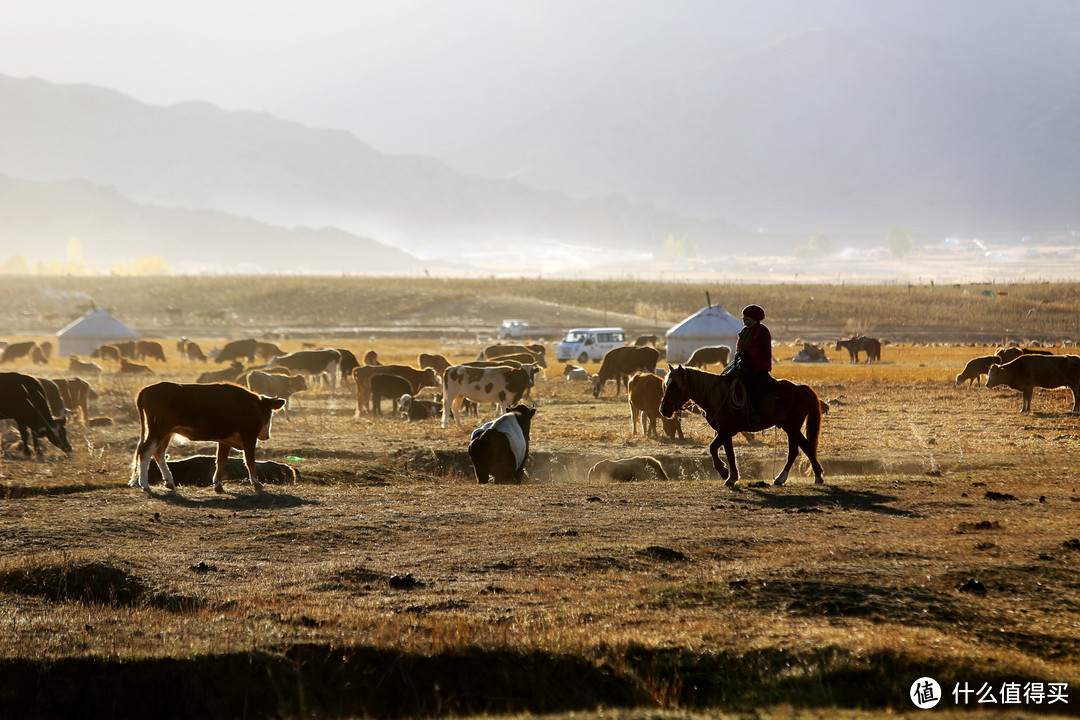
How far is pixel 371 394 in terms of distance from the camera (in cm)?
3012

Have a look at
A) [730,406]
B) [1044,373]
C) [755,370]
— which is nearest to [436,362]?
[1044,373]

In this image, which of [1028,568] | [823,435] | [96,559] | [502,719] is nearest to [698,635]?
[502,719]

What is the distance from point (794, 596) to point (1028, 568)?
7.07ft

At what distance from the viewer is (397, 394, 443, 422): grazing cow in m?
27.5

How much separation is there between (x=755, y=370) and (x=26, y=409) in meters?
12.6

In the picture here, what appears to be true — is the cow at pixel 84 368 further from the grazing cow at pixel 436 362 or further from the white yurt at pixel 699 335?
the white yurt at pixel 699 335

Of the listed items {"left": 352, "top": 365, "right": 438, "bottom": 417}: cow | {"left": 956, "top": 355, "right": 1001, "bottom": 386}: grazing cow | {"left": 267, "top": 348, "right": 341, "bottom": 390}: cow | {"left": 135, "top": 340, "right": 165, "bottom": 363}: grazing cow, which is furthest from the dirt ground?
{"left": 135, "top": 340, "right": 165, "bottom": 363}: grazing cow

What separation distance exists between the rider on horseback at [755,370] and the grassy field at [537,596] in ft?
3.73

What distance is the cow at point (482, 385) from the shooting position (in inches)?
1026

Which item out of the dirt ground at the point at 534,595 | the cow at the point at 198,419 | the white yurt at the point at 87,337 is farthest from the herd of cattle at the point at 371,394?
the white yurt at the point at 87,337

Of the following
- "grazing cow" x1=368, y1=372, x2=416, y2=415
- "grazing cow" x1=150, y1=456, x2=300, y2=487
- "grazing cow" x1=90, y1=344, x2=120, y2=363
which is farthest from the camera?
"grazing cow" x1=90, y1=344, x2=120, y2=363

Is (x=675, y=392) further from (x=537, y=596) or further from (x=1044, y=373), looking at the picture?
(x=1044, y=373)

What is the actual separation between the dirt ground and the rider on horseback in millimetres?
1049

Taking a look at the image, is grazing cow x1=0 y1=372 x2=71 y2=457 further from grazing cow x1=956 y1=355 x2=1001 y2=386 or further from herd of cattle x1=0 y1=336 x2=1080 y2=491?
grazing cow x1=956 y1=355 x2=1001 y2=386
